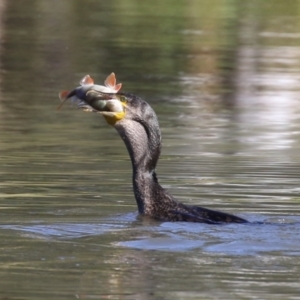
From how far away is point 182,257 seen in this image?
801 cm

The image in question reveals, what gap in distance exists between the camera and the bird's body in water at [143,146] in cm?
910

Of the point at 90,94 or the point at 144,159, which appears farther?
the point at 144,159

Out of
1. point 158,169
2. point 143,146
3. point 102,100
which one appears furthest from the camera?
point 158,169

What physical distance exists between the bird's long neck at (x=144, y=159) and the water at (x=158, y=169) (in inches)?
7.9

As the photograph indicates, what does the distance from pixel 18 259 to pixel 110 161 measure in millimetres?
4817

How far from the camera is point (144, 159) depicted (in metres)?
9.46

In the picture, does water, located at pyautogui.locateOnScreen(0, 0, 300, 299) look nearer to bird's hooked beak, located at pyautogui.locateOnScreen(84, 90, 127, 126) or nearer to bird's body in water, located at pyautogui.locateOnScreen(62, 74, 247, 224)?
bird's body in water, located at pyautogui.locateOnScreen(62, 74, 247, 224)

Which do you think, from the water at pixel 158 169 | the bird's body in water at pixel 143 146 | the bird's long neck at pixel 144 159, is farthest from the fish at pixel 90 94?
the water at pixel 158 169

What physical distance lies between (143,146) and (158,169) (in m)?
2.80

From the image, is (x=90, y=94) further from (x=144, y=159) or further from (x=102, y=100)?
(x=144, y=159)

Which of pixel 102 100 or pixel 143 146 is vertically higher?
pixel 102 100

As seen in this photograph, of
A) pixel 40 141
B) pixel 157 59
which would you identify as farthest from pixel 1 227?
pixel 157 59

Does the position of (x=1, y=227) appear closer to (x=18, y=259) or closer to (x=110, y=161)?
(x=18, y=259)

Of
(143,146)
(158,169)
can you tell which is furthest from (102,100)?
(158,169)
